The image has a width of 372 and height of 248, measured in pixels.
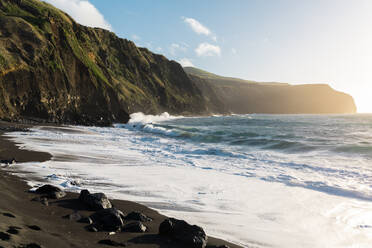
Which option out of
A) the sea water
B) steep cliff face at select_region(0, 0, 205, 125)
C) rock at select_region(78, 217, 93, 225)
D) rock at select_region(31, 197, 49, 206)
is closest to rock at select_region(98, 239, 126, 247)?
rock at select_region(78, 217, 93, 225)

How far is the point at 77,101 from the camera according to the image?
118ft

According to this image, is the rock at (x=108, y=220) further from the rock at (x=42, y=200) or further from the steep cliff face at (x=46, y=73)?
the steep cliff face at (x=46, y=73)

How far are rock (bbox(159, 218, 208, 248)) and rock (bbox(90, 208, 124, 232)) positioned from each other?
0.70 meters

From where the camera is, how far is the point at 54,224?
446 centimetres

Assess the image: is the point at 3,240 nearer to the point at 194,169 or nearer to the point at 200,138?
the point at 194,169

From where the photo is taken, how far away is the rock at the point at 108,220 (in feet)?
14.8

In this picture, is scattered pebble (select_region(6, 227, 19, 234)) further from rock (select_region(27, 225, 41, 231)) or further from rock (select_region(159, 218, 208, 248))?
rock (select_region(159, 218, 208, 248))

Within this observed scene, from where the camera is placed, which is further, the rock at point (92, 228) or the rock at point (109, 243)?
the rock at point (92, 228)

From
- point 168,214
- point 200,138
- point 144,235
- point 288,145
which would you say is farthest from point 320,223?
point 200,138

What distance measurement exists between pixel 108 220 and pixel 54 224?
2.69 feet

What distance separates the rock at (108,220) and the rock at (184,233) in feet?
2.28

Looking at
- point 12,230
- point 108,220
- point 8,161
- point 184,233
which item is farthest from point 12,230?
point 8,161

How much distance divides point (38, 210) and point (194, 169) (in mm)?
6935

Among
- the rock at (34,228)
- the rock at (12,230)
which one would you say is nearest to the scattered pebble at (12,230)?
the rock at (12,230)
